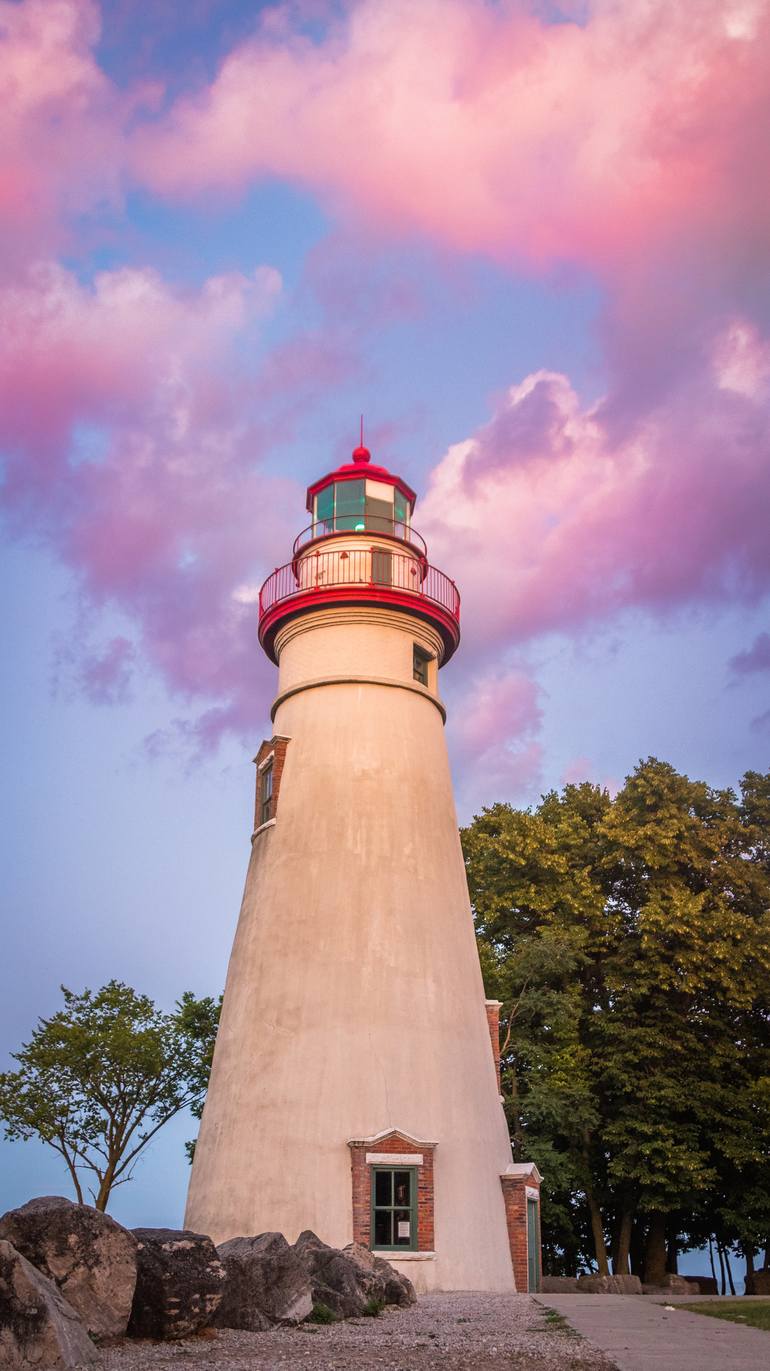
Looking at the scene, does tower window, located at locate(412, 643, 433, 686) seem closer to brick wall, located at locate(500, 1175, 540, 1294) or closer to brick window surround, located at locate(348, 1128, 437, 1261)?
brick window surround, located at locate(348, 1128, 437, 1261)

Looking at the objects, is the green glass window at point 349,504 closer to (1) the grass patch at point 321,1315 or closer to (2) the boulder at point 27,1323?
(1) the grass patch at point 321,1315

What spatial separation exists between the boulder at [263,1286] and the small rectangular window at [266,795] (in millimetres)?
12622

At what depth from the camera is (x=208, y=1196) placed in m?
21.9

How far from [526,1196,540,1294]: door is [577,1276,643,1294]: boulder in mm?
4131

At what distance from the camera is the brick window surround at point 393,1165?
20297 millimetres

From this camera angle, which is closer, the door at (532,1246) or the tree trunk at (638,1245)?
the door at (532,1246)

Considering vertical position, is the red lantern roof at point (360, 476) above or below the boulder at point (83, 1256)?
above

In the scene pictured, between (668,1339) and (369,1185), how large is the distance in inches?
399

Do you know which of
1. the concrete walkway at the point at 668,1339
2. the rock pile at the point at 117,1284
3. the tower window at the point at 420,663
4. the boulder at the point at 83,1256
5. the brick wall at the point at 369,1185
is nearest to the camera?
the rock pile at the point at 117,1284

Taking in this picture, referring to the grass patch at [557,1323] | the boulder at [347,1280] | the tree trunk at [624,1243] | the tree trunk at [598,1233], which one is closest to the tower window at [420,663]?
the boulder at [347,1280]

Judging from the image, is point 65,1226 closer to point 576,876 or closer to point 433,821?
point 433,821

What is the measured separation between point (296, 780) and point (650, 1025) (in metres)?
14.4

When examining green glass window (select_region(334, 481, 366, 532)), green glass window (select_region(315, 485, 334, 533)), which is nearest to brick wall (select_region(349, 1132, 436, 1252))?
green glass window (select_region(334, 481, 366, 532))

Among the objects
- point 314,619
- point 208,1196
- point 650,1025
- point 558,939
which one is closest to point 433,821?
point 314,619
